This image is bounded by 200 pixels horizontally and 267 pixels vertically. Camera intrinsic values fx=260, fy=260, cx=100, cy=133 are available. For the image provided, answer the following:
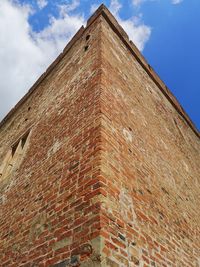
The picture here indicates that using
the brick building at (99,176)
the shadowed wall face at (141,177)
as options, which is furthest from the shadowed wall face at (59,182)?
the shadowed wall face at (141,177)

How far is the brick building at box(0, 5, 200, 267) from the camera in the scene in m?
2.64

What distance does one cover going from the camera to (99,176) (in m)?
2.84

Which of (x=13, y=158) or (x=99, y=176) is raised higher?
(x=13, y=158)

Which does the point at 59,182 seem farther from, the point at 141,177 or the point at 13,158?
the point at 13,158

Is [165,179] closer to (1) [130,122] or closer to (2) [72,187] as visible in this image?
(1) [130,122]

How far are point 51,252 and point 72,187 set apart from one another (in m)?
0.74

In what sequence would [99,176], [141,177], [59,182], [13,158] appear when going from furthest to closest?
[13,158] → [141,177] → [59,182] → [99,176]

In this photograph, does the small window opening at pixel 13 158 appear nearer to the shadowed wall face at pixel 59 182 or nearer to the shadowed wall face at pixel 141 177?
the shadowed wall face at pixel 59 182

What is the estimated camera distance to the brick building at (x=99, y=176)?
8.68ft

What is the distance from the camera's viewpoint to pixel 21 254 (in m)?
3.09

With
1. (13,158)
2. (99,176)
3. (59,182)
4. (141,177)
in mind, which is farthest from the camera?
(13,158)

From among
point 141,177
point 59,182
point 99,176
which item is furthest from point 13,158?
point 99,176

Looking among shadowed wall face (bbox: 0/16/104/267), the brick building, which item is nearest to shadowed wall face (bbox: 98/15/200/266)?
the brick building

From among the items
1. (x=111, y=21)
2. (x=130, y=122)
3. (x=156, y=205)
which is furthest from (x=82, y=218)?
(x=111, y=21)
